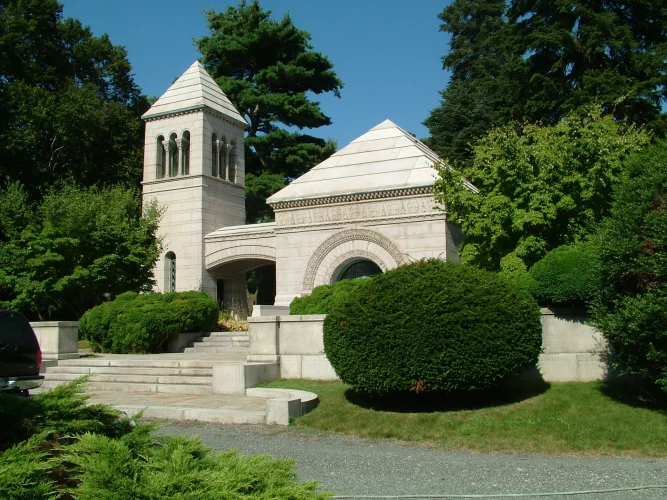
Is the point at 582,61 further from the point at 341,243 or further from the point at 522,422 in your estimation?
the point at 522,422

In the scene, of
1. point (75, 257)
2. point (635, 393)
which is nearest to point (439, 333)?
point (635, 393)

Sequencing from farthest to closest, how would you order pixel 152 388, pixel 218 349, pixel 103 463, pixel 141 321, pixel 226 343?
pixel 226 343 → pixel 218 349 → pixel 141 321 → pixel 152 388 → pixel 103 463

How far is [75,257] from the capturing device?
20094 millimetres

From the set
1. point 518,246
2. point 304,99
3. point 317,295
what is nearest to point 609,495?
point 518,246

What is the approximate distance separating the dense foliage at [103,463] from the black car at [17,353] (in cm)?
775

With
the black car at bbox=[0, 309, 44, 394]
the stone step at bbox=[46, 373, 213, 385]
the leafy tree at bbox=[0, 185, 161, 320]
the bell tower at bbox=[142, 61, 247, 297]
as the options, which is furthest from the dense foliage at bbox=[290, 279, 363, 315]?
the bell tower at bbox=[142, 61, 247, 297]

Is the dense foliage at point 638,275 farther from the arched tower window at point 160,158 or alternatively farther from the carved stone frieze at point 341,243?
the arched tower window at point 160,158

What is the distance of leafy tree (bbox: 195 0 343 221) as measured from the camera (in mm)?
36938

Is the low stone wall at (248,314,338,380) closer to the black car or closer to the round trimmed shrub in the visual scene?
the black car

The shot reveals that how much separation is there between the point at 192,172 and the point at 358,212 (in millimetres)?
9489

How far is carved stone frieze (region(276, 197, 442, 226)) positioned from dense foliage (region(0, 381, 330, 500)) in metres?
16.1

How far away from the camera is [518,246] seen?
1412cm

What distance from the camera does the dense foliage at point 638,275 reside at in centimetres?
864

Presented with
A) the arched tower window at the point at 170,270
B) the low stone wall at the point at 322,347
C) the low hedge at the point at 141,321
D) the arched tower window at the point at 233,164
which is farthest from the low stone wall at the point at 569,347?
the arched tower window at the point at 233,164
